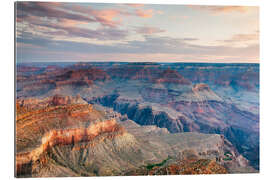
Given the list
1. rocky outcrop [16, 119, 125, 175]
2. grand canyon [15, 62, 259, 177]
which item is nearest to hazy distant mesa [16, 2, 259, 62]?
grand canyon [15, 62, 259, 177]

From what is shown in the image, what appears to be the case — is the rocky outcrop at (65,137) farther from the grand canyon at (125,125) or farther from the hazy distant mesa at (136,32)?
the hazy distant mesa at (136,32)

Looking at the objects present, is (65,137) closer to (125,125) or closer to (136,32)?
(125,125)

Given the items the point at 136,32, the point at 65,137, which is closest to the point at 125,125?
the point at 136,32

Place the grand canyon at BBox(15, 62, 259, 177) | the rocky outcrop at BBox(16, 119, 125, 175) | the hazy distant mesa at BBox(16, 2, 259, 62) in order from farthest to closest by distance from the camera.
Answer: the hazy distant mesa at BBox(16, 2, 259, 62), the grand canyon at BBox(15, 62, 259, 177), the rocky outcrop at BBox(16, 119, 125, 175)

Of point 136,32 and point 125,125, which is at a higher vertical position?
point 136,32

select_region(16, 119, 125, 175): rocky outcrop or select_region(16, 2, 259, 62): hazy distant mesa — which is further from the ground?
select_region(16, 2, 259, 62): hazy distant mesa

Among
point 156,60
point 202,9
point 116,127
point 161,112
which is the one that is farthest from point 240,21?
point 161,112

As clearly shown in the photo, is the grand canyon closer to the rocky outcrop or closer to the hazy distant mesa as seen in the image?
the rocky outcrop

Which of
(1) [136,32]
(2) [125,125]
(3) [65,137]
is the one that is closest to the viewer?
(3) [65,137]

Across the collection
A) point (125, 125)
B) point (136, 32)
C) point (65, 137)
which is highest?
point (136, 32)

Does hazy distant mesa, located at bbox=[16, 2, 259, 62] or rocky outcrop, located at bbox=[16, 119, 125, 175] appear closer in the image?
rocky outcrop, located at bbox=[16, 119, 125, 175]
